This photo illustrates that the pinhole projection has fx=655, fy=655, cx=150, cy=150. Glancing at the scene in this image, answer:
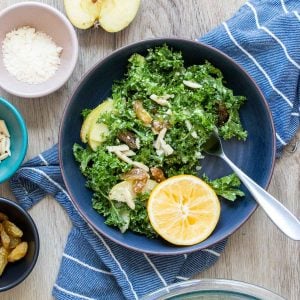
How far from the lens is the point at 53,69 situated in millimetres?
1416

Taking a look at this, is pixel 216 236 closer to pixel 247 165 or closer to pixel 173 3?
pixel 247 165

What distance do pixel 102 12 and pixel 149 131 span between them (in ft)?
0.90

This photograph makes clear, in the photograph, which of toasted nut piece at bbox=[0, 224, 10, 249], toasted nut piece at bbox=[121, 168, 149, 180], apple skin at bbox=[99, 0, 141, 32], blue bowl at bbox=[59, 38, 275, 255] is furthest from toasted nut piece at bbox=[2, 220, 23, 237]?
apple skin at bbox=[99, 0, 141, 32]

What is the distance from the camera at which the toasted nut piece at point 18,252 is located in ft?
4.59

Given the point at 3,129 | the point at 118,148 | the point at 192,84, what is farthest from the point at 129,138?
the point at 3,129

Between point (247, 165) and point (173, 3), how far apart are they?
397 mm

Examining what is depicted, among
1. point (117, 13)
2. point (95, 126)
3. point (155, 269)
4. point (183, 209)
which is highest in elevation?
point (117, 13)

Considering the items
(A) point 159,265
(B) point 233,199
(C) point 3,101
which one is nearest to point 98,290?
(A) point 159,265

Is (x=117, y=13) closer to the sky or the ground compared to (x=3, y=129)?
closer to the sky

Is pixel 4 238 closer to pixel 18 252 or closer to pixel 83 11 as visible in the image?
pixel 18 252

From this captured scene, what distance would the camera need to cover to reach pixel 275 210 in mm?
1335

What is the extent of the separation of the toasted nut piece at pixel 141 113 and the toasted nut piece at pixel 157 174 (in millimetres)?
98

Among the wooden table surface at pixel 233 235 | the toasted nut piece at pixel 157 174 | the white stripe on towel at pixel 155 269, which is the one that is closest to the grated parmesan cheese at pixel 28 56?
the wooden table surface at pixel 233 235

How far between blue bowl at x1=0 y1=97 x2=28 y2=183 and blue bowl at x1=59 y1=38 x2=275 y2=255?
0.28ft
